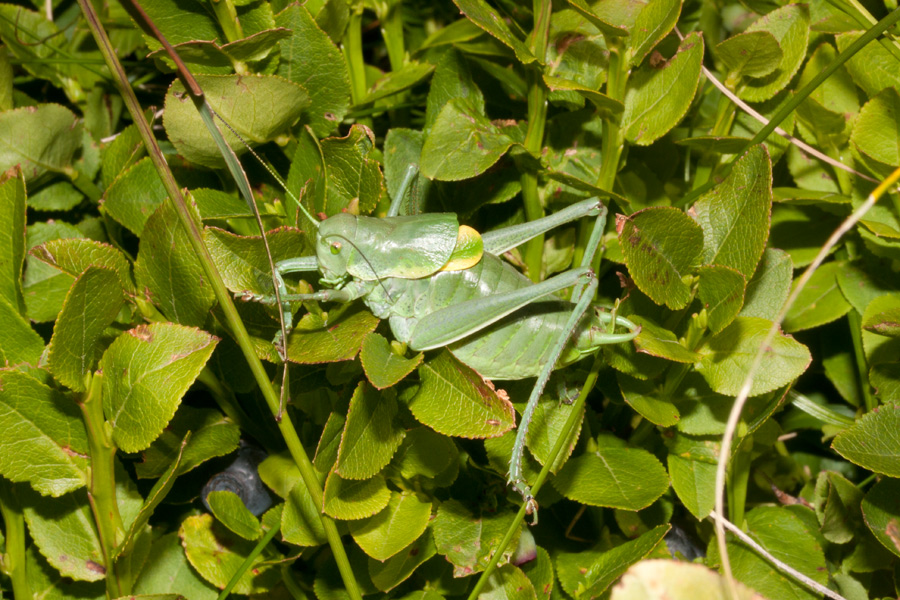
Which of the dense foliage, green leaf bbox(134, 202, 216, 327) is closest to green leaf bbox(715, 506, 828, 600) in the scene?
the dense foliage

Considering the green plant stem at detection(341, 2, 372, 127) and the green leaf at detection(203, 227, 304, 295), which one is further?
the green plant stem at detection(341, 2, 372, 127)

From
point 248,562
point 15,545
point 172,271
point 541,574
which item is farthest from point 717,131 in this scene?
point 15,545

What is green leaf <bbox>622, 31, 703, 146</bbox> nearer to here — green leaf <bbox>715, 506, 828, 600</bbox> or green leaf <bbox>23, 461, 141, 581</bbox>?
green leaf <bbox>715, 506, 828, 600</bbox>

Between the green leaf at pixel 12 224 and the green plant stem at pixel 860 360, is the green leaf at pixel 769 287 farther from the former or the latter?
the green leaf at pixel 12 224

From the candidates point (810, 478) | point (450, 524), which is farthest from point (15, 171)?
point (810, 478)

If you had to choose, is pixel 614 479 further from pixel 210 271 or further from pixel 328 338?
pixel 210 271

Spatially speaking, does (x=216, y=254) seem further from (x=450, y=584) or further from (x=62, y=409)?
(x=450, y=584)

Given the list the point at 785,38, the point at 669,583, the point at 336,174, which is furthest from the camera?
the point at 785,38

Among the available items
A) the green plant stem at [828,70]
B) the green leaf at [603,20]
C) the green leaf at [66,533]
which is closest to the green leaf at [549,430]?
the green plant stem at [828,70]
